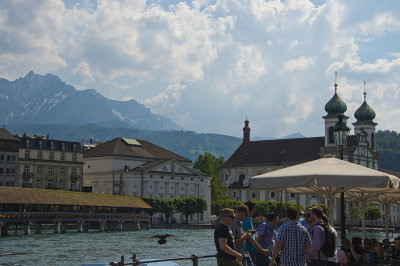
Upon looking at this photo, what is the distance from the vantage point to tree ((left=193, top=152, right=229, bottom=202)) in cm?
13050

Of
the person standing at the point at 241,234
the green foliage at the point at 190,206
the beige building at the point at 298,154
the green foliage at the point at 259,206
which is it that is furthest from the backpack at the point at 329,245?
the beige building at the point at 298,154

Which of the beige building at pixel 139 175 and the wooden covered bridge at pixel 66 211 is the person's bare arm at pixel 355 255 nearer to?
the wooden covered bridge at pixel 66 211

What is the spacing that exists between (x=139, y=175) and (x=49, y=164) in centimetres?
1599

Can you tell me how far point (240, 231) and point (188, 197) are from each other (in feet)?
334

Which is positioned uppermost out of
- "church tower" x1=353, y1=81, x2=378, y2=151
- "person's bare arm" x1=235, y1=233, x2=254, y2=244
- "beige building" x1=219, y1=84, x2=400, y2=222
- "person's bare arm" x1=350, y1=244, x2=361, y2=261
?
"church tower" x1=353, y1=81, x2=378, y2=151

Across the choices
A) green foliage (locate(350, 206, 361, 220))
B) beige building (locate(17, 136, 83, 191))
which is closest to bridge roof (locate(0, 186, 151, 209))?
beige building (locate(17, 136, 83, 191))

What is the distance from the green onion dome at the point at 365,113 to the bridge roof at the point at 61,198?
5234cm

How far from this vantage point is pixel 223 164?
147125 mm

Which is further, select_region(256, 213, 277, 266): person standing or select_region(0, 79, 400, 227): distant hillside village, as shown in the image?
select_region(0, 79, 400, 227): distant hillside village

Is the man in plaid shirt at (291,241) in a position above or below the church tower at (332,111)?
below

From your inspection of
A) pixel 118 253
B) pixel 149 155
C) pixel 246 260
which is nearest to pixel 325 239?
pixel 246 260

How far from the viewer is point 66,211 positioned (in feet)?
277

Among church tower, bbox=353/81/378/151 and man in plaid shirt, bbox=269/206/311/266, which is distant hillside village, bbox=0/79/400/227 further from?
man in plaid shirt, bbox=269/206/311/266

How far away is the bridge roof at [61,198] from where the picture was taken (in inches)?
3051
